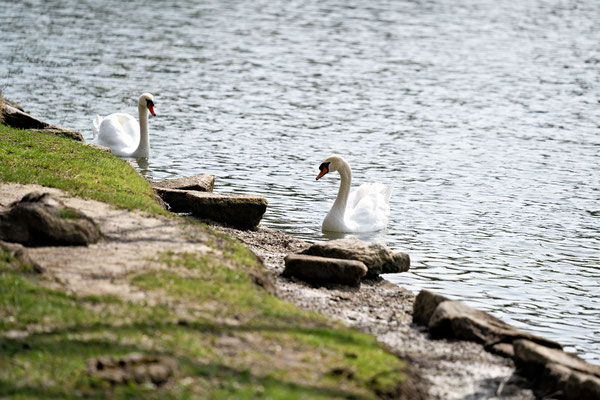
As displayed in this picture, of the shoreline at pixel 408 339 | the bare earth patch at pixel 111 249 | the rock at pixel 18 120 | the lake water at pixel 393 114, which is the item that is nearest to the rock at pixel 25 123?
the rock at pixel 18 120

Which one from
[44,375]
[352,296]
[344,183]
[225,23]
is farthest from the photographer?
[225,23]

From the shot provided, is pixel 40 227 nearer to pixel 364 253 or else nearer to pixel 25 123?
pixel 364 253

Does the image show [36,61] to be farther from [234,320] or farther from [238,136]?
[234,320]

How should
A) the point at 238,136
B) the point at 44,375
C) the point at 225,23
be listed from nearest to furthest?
the point at 44,375, the point at 238,136, the point at 225,23

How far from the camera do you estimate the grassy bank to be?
18.4ft

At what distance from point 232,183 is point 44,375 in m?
9.58

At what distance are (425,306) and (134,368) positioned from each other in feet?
11.6

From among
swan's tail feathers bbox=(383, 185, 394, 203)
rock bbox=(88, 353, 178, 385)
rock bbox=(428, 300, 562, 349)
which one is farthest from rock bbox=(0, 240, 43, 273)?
swan's tail feathers bbox=(383, 185, 394, 203)

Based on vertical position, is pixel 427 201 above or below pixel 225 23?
A: below

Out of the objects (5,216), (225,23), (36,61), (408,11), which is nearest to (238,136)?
(36,61)

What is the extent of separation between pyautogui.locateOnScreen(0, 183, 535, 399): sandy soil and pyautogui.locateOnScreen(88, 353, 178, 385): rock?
4.36 feet

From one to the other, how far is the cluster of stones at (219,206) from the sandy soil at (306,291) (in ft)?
4.75

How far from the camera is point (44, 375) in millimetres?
5539

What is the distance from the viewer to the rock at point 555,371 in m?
6.44
